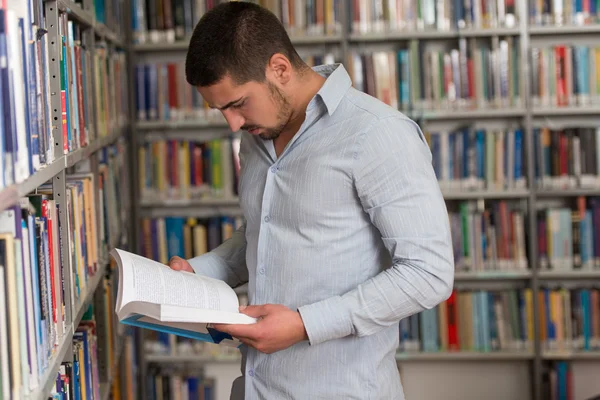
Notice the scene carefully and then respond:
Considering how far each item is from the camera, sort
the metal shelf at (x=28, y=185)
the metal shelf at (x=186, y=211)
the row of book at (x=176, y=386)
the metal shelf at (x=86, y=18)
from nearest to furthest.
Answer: the metal shelf at (x=28, y=185) < the metal shelf at (x=86, y=18) < the row of book at (x=176, y=386) < the metal shelf at (x=186, y=211)

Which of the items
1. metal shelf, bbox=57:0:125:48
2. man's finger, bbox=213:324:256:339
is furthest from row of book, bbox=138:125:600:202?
man's finger, bbox=213:324:256:339

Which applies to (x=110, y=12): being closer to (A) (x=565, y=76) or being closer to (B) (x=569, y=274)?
(A) (x=565, y=76)

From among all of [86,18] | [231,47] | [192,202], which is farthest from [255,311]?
[192,202]

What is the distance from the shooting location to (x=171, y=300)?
1431mm

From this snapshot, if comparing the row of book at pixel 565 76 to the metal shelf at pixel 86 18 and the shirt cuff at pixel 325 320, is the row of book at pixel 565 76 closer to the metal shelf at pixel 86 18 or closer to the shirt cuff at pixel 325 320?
the metal shelf at pixel 86 18

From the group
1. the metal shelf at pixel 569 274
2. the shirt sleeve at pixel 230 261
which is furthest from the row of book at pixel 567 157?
the shirt sleeve at pixel 230 261

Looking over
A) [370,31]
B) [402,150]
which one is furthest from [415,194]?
[370,31]

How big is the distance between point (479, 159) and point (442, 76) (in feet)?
1.37

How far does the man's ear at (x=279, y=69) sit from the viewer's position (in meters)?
1.59

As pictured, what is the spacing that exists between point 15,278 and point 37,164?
313 mm

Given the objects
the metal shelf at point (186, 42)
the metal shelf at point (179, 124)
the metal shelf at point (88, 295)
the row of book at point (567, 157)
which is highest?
the metal shelf at point (186, 42)

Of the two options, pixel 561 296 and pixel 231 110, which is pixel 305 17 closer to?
pixel 561 296

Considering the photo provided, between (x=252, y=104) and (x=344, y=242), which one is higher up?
(x=252, y=104)

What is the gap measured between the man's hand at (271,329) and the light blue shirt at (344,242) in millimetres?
24
